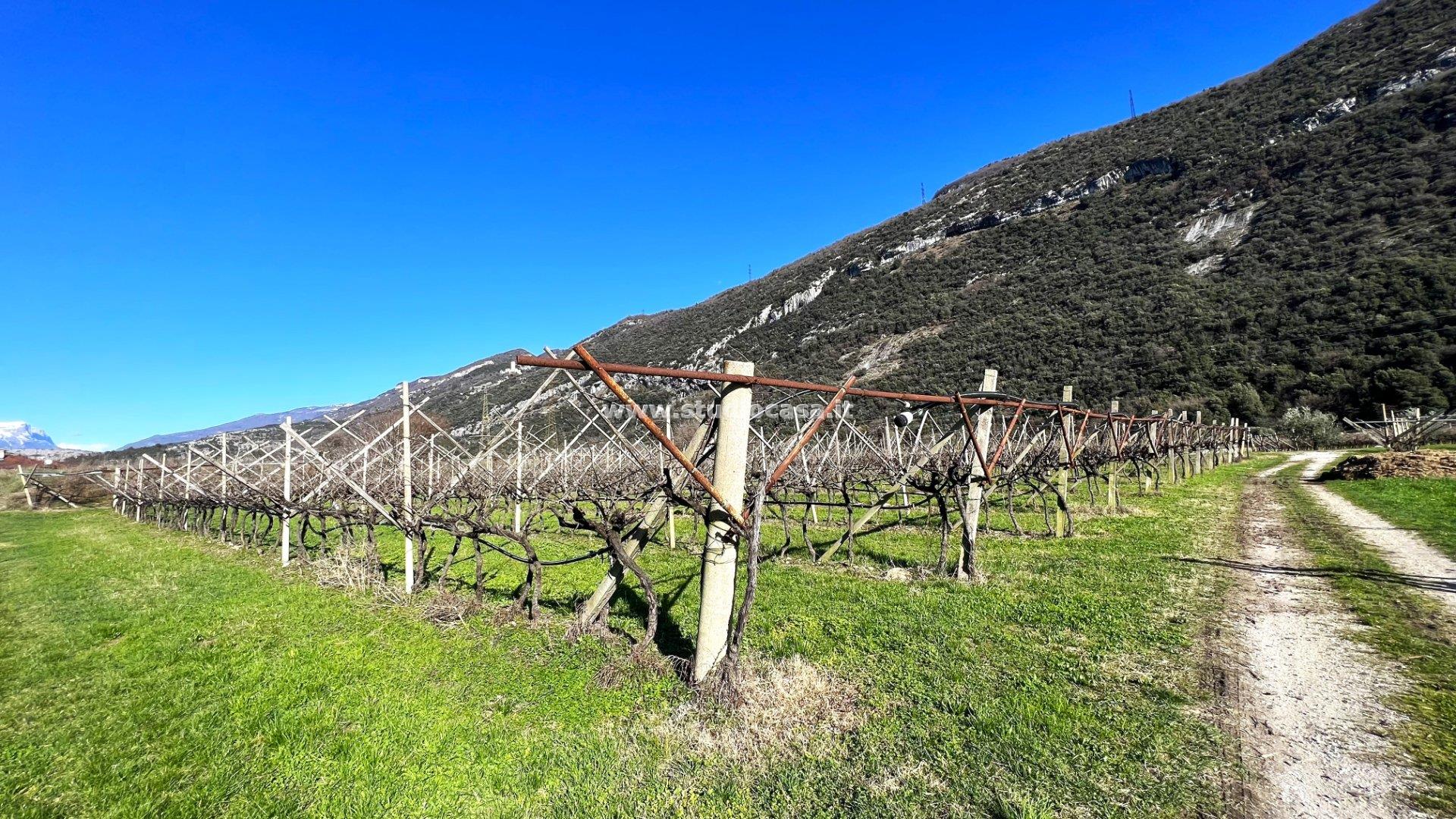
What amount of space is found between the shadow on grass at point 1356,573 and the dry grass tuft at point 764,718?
7.47 metres

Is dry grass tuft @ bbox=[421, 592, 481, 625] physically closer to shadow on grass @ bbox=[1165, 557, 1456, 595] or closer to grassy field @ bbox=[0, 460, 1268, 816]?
grassy field @ bbox=[0, 460, 1268, 816]

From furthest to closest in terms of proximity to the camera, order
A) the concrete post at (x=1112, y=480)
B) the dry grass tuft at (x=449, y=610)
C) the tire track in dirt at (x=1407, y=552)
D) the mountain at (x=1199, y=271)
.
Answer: the mountain at (x=1199, y=271)
the concrete post at (x=1112, y=480)
the dry grass tuft at (x=449, y=610)
the tire track in dirt at (x=1407, y=552)

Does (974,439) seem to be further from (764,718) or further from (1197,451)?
(1197,451)

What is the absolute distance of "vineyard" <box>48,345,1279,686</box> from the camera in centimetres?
436

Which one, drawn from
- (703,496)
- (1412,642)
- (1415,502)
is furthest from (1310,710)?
(1415,502)

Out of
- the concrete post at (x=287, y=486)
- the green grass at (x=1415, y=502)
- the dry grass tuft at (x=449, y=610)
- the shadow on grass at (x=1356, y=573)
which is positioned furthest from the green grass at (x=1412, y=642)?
the concrete post at (x=287, y=486)

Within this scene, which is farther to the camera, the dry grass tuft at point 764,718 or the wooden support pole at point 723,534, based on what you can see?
the wooden support pole at point 723,534

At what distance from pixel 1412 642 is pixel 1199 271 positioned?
57.3 meters

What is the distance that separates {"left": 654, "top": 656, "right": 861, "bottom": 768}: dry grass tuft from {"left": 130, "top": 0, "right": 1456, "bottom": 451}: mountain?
23159 millimetres

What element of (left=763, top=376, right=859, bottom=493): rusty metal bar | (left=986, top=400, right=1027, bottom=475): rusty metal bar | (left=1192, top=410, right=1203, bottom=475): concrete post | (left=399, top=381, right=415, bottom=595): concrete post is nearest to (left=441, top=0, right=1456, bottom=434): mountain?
(left=1192, top=410, right=1203, bottom=475): concrete post

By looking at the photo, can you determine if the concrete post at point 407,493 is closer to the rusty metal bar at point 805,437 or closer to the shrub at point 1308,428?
the rusty metal bar at point 805,437

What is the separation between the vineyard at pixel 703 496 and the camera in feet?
14.3

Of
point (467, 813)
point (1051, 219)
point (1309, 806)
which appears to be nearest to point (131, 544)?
point (467, 813)

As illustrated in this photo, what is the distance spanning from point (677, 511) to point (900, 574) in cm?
1282
